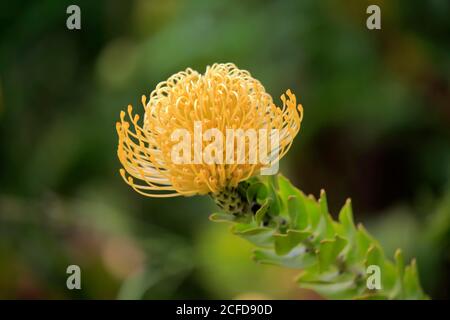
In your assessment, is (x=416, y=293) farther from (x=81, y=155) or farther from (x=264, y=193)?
(x=81, y=155)

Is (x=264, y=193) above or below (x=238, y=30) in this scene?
below

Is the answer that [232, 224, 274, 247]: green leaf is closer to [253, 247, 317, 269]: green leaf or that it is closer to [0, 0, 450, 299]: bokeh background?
[253, 247, 317, 269]: green leaf

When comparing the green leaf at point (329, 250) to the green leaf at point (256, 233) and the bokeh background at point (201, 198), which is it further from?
the bokeh background at point (201, 198)

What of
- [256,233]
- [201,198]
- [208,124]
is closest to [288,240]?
[256,233]

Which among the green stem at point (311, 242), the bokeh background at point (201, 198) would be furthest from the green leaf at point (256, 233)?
the bokeh background at point (201, 198)
